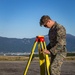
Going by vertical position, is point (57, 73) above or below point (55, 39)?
below

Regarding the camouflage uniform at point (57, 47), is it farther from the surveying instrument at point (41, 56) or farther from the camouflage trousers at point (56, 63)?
the surveying instrument at point (41, 56)

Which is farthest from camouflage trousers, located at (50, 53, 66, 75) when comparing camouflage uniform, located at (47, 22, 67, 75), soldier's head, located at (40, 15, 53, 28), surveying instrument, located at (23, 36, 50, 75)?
soldier's head, located at (40, 15, 53, 28)

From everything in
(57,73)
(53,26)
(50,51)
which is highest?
(53,26)

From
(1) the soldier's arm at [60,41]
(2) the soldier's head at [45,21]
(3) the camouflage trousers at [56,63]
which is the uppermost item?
(2) the soldier's head at [45,21]

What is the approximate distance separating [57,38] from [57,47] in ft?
0.64

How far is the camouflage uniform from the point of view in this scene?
723 centimetres

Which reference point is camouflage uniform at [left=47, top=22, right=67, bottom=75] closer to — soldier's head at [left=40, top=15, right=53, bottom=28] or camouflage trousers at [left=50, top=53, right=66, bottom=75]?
camouflage trousers at [left=50, top=53, right=66, bottom=75]

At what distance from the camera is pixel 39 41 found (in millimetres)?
7414

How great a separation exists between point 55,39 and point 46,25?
424mm

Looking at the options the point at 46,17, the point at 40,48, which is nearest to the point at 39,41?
the point at 40,48

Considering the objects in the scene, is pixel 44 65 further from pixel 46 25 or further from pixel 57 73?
pixel 46 25

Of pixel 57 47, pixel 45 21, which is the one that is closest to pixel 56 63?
pixel 57 47

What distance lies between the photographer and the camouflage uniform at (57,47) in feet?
23.7

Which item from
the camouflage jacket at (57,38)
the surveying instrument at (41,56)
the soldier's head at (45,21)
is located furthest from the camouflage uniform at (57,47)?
the soldier's head at (45,21)
